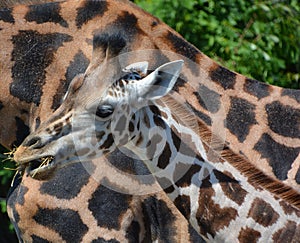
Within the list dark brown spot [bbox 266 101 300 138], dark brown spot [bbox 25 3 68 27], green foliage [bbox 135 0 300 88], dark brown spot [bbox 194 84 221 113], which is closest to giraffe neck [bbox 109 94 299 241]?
dark brown spot [bbox 194 84 221 113]

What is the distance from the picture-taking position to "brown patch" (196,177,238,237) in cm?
413

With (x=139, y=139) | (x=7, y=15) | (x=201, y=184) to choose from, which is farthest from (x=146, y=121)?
(x=7, y=15)

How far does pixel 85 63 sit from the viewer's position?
523 centimetres

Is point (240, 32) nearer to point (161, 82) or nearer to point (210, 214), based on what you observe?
point (161, 82)

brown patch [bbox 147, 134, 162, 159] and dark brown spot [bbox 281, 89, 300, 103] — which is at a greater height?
brown patch [bbox 147, 134, 162, 159]

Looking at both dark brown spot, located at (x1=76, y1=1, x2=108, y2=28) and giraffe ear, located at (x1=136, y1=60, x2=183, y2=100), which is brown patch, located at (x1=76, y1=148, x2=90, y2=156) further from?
dark brown spot, located at (x1=76, y1=1, x2=108, y2=28)

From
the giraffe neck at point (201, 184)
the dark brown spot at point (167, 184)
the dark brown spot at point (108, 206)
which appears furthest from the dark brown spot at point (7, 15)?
the dark brown spot at point (167, 184)

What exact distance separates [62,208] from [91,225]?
0.68 feet

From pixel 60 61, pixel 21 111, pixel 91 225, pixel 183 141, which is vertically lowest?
pixel 91 225

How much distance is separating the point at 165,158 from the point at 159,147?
7 centimetres

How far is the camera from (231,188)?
4152 mm

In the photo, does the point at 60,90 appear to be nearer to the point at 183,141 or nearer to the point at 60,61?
the point at 60,61

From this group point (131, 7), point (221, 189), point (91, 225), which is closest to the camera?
point (221, 189)


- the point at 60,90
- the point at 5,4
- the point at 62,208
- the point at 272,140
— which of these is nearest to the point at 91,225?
the point at 62,208
